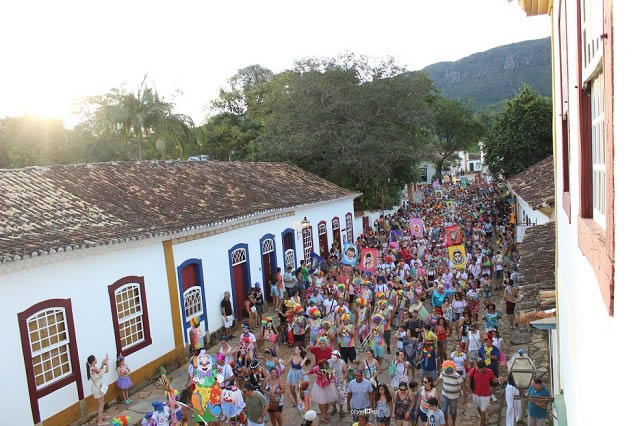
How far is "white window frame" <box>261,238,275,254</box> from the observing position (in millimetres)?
21328

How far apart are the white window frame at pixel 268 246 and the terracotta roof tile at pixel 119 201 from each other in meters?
1.31

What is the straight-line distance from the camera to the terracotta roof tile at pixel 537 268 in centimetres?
761

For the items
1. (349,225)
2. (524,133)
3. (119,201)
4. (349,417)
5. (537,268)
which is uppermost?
(524,133)

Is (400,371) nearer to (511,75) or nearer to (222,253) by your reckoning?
(222,253)

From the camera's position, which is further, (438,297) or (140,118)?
(140,118)

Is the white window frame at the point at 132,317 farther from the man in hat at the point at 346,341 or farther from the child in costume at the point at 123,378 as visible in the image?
the man in hat at the point at 346,341

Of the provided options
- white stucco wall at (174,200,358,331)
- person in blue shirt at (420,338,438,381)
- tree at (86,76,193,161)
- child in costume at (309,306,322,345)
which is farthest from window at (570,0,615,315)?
tree at (86,76,193,161)

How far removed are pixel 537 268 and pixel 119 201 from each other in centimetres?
1184

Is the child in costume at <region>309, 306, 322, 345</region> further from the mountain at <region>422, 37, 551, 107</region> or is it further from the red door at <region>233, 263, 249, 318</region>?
the mountain at <region>422, 37, 551, 107</region>

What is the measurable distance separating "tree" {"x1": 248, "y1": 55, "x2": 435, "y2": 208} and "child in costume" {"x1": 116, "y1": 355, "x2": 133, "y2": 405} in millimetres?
20592

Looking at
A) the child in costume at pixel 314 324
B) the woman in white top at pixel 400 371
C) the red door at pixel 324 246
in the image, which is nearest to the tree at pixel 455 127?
the red door at pixel 324 246

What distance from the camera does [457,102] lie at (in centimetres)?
6391

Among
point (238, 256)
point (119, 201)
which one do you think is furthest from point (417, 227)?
point (119, 201)

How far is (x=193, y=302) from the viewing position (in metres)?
16.8
